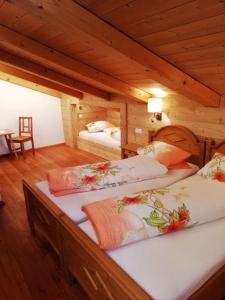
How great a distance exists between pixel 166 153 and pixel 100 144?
2270 mm

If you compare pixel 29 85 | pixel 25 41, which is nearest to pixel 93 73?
pixel 25 41

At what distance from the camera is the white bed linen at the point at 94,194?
1.77 m

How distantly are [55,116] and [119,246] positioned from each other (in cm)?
476

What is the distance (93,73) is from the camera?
2.81 metres

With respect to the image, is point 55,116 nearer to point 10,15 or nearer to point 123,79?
point 123,79

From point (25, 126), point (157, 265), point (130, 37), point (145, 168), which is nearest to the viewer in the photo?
point (157, 265)

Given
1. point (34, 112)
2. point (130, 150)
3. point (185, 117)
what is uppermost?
point (34, 112)

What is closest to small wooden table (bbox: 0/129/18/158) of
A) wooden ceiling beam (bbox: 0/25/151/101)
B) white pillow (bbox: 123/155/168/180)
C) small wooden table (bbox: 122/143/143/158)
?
wooden ceiling beam (bbox: 0/25/151/101)

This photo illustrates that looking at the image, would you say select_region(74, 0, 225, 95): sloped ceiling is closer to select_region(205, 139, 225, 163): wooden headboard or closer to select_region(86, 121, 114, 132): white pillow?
select_region(205, 139, 225, 163): wooden headboard

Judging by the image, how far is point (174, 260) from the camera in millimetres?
1264

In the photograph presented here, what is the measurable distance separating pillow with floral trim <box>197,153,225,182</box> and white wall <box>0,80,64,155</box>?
167 inches

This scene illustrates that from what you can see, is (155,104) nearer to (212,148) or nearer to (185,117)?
(185,117)

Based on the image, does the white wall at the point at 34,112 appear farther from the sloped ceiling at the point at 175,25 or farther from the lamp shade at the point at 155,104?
the sloped ceiling at the point at 175,25

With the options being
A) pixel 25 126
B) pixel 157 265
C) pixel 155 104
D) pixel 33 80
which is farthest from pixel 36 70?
pixel 157 265
